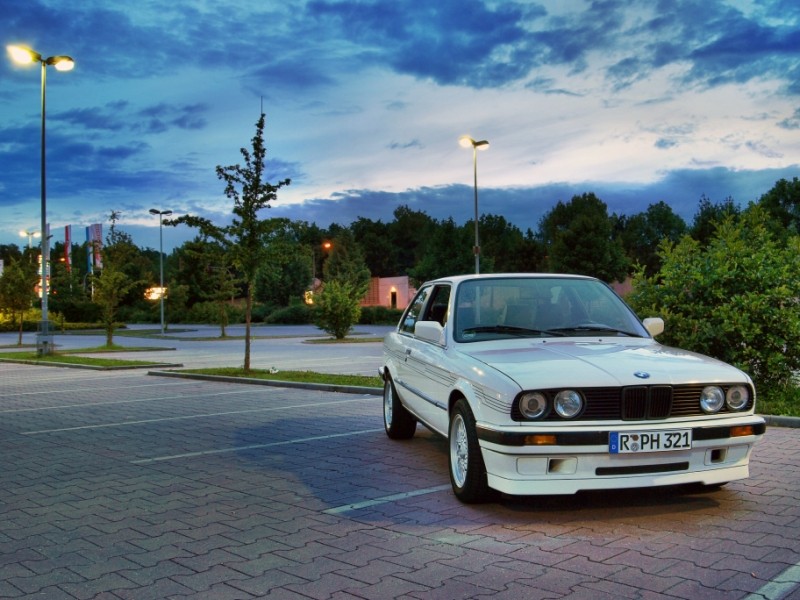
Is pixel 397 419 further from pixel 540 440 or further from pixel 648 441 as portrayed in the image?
pixel 648 441

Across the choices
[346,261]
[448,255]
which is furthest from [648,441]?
[346,261]

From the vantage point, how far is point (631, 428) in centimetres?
490

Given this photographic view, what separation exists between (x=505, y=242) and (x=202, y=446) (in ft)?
258

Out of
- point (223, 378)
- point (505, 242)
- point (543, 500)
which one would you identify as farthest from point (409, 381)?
point (505, 242)

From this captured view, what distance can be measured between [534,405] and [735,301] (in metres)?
5.83

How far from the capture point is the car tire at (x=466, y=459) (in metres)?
5.34

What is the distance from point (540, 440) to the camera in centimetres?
484

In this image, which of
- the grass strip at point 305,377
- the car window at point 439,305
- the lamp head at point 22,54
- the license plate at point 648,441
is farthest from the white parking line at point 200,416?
the lamp head at point 22,54

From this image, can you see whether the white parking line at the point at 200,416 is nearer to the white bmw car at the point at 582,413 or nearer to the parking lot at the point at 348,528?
the parking lot at the point at 348,528

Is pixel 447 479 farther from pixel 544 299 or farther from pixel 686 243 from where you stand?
pixel 686 243

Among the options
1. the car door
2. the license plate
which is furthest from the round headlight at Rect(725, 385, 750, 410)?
the car door

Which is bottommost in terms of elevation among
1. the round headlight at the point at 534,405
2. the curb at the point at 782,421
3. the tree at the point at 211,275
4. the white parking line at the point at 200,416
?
the white parking line at the point at 200,416

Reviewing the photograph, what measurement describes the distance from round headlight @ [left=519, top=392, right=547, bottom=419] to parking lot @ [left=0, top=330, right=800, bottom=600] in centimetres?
75

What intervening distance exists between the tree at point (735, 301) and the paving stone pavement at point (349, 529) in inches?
58.2
